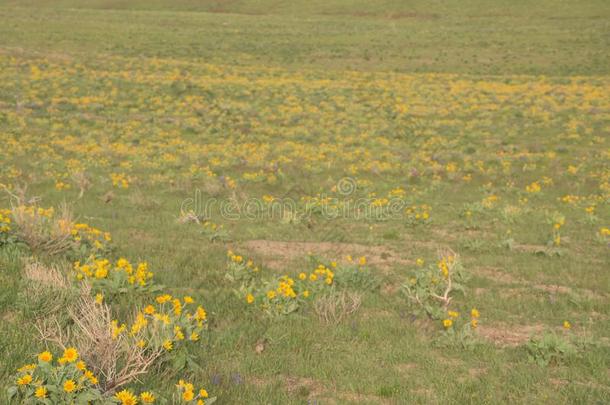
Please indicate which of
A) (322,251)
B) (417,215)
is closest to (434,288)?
(322,251)

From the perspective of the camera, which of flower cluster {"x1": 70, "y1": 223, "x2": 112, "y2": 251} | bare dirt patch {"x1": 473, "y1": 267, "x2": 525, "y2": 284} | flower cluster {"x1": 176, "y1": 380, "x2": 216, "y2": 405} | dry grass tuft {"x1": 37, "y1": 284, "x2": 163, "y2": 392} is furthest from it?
bare dirt patch {"x1": 473, "y1": 267, "x2": 525, "y2": 284}

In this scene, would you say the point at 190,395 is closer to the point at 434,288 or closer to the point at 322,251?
the point at 434,288

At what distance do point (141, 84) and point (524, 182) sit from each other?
80.0ft

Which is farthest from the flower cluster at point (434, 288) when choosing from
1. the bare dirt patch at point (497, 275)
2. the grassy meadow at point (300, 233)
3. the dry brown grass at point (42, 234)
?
the dry brown grass at point (42, 234)

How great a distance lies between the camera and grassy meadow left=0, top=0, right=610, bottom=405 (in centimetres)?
476

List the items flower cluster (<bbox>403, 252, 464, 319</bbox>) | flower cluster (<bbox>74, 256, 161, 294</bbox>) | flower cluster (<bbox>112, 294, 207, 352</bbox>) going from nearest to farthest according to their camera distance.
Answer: flower cluster (<bbox>112, 294, 207, 352</bbox>) → flower cluster (<bbox>74, 256, 161, 294</bbox>) → flower cluster (<bbox>403, 252, 464, 319</bbox>)

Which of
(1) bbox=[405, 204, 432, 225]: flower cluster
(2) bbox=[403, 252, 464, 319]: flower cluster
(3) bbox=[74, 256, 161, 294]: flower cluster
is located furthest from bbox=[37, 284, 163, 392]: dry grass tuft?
(1) bbox=[405, 204, 432, 225]: flower cluster

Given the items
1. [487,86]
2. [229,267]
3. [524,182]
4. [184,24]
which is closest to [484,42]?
[487,86]

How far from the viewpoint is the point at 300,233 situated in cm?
1130

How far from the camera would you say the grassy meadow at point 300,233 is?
476cm

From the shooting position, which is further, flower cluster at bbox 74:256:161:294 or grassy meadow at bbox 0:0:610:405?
flower cluster at bbox 74:256:161:294

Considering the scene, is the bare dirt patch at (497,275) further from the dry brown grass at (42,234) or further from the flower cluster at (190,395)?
the dry brown grass at (42,234)

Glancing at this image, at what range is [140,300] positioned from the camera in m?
5.65

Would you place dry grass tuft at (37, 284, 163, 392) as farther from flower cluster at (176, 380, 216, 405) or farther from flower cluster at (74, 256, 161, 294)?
flower cluster at (74, 256, 161, 294)
